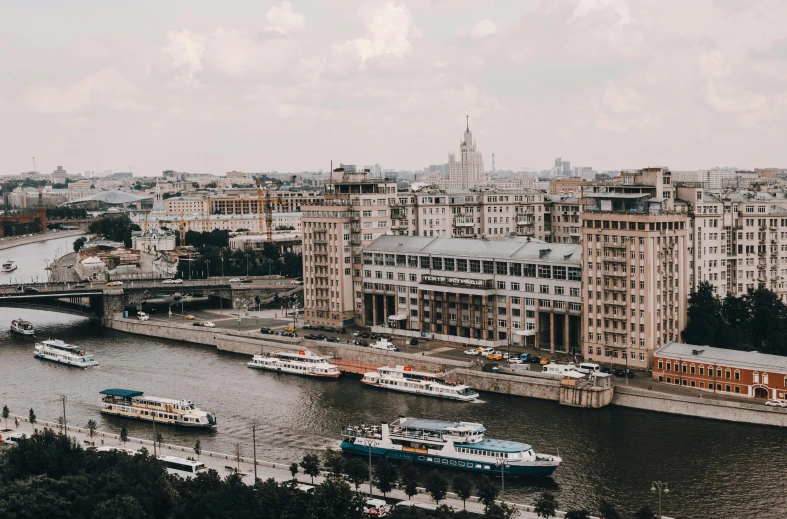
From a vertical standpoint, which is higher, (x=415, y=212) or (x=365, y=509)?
(x=415, y=212)

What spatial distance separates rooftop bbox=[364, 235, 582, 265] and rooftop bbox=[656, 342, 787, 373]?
9.56 meters

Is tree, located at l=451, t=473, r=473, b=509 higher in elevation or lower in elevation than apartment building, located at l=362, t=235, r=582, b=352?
lower

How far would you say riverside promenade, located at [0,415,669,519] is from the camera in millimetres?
44062

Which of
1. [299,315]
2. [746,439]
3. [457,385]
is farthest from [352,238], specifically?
[746,439]

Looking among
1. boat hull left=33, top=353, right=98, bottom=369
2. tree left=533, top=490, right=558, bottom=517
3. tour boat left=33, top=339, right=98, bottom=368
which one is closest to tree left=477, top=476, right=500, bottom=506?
tree left=533, top=490, right=558, bottom=517

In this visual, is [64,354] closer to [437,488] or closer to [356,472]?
[356,472]

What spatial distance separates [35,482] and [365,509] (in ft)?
43.3

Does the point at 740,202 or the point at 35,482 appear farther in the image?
the point at 740,202

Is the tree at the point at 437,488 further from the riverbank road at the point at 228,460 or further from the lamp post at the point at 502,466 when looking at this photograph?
the lamp post at the point at 502,466

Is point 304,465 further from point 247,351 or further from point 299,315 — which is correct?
point 299,315

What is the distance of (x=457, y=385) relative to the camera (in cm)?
6438

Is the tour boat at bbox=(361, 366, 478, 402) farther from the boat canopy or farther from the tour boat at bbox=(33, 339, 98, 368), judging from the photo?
the tour boat at bbox=(33, 339, 98, 368)

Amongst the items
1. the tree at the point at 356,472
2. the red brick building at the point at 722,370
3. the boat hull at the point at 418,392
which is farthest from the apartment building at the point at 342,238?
the tree at the point at 356,472

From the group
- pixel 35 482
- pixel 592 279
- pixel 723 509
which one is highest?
pixel 592 279
